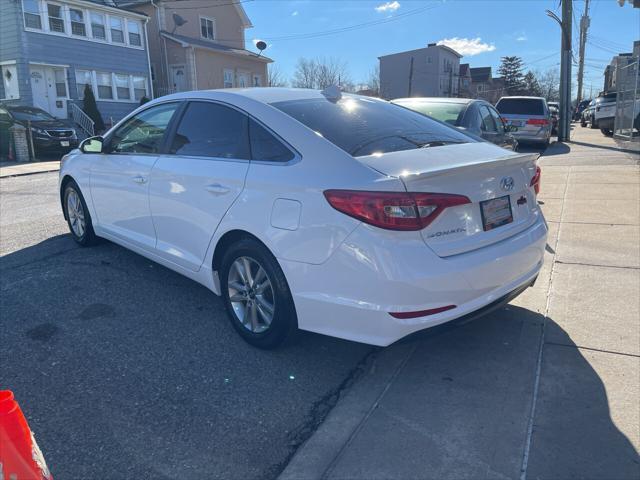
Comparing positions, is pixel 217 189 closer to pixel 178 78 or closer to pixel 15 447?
pixel 15 447

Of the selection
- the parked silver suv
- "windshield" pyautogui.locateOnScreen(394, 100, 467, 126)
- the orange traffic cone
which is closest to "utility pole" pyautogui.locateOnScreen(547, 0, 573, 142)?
the parked silver suv

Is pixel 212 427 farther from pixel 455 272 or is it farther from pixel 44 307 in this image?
pixel 44 307

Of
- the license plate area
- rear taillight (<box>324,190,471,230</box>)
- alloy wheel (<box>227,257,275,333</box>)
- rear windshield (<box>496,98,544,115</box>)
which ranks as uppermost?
rear windshield (<box>496,98,544,115</box>)

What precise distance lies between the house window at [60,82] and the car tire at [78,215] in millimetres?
20072

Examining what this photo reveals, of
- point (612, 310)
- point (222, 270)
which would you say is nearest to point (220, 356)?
point (222, 270)

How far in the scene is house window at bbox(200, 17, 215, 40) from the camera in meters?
31.7

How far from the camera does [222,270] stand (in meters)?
3.58

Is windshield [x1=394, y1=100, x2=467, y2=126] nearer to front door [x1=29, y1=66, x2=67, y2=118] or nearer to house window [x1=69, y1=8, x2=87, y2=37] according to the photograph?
front door [x1=29, y1=66, x2=67, y2=118]

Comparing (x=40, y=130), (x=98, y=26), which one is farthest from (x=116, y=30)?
(x=40, y=130)

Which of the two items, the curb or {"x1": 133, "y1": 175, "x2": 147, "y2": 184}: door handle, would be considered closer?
the curb

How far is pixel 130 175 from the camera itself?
4.45 metres

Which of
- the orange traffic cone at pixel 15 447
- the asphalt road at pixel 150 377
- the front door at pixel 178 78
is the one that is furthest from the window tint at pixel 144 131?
the front door at pixel 178 78

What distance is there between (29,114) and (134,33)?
9844mm

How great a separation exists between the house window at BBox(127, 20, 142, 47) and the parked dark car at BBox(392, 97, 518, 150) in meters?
22.5
